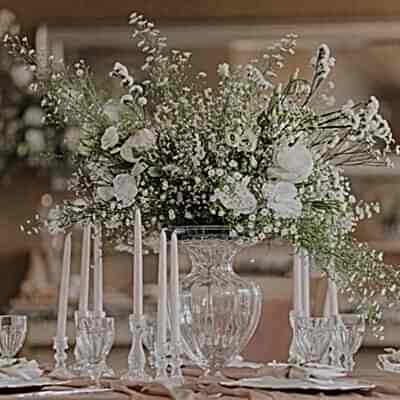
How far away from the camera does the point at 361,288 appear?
87.4 inches

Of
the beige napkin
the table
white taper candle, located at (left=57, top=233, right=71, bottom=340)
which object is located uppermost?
white taper candle, located at (left=57, top=233, right=71, bottom=340)

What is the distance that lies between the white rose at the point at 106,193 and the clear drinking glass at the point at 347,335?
0.58m

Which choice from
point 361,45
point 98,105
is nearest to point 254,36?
point 361,45

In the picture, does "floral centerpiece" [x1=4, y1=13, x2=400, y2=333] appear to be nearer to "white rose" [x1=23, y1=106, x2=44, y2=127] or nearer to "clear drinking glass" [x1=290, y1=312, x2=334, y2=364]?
"clear drinking glass" [x1=290, y1=312, x2=334, y2=364]

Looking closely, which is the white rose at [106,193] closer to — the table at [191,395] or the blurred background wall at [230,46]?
the table at [191,395]

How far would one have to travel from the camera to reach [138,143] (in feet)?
7.01

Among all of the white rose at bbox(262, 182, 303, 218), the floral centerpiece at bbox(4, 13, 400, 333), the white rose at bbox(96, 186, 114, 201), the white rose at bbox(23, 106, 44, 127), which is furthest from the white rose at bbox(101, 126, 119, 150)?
the white rose at bbox(23, 106, 44, 127)

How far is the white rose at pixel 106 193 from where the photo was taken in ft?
7.21

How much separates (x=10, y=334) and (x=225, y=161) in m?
0.61

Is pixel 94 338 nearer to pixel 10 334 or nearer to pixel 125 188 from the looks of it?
pixel 10 334

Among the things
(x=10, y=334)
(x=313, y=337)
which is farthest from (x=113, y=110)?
(x=313, y=337)

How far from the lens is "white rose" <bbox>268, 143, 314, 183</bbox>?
2061 mm

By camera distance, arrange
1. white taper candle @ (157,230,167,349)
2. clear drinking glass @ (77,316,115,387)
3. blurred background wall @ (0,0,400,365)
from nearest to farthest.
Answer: white taper candle @ (157,230,167,349) < clear drinking glass @ (77,316,115,387) < blurred background wall @ (0,0,400,365)

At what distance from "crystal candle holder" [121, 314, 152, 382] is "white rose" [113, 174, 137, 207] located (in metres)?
0.28
